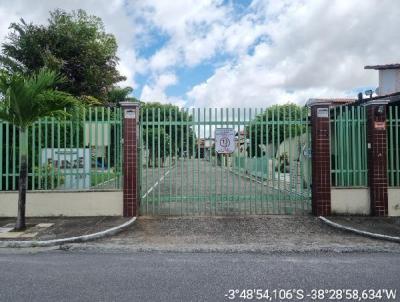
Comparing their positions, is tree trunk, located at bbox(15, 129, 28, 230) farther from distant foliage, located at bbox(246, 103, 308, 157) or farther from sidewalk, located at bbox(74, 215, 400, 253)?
distant foliage, located at bbox(246, 103, 308, 157)

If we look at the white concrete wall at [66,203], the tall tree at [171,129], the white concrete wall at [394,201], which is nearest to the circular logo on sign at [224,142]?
the tall tree at [171,129]

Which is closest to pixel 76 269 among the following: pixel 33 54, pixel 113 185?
pixel 113 185

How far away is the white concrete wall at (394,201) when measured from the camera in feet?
30.8

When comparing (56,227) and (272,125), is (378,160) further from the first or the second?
(56,227)

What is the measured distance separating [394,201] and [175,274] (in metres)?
6.40

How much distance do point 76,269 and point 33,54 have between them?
20.4 metres

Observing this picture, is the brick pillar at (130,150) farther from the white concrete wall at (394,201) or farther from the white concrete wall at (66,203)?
the white concrete wall at (394,201)

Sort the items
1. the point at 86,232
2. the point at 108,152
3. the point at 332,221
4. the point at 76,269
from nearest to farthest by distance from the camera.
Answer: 1. the point at 76,269
2. the point at 86,232
3. the point at 332,221
4. the point at 108,152

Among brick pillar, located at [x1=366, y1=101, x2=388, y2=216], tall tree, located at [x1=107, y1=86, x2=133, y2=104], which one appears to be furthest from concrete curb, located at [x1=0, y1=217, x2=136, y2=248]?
tall tree, located at [x1=107, y1=86, x2=133, y2=104]

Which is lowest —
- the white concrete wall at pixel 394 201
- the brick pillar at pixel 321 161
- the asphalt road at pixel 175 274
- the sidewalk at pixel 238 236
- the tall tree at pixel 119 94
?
the asphalt road at pixel 175 274

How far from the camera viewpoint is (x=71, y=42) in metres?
24.3

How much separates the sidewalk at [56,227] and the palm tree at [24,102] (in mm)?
355

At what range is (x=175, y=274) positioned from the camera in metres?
5.38

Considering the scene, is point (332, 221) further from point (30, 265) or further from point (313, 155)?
point (30, 265)
